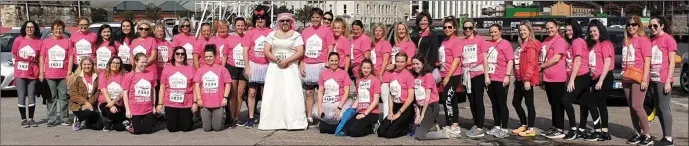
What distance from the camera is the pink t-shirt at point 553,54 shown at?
7160 millimetres

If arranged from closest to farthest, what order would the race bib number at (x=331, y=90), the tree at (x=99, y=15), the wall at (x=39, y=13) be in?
the race bib number at (x=331, y=90), the wall at (x=39, y=13), the tree at (x=99, y=15)

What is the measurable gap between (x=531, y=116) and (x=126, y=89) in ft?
14.5

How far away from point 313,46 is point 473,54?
182cm

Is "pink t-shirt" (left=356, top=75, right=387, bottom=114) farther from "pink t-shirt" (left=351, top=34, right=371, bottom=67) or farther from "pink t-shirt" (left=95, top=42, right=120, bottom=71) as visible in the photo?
"pink t-shirt" (left=95, top=42, right=120, bottom=71)

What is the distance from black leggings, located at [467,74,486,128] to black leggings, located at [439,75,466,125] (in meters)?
0.16

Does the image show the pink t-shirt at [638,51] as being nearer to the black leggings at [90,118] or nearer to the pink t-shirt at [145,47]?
the pink t-shirt at [145,47]

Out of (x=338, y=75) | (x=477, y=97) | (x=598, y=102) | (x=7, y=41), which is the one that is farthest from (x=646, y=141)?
(x=7, y=41)

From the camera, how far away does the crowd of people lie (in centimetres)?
708

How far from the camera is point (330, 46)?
823 cm

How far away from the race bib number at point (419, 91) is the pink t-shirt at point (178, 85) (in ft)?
8.24

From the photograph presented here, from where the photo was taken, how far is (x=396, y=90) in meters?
7.43

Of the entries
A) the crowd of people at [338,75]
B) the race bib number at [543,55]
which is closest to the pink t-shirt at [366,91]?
the crowd of people at [338,75]

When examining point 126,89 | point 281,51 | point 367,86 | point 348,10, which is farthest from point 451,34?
point 348,10

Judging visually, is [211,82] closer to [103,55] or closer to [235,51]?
[235,51]
